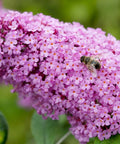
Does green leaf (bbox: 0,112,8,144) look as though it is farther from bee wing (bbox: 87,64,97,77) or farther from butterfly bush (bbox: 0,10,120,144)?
bee wing (bbox: 87,64,97,77)

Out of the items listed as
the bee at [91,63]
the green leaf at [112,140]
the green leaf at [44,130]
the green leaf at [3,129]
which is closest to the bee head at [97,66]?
the bee at [91,63]

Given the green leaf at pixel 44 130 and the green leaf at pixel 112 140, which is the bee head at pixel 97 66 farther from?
the green leaf at pixel 44 130

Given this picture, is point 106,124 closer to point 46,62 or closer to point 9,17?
point 46,62

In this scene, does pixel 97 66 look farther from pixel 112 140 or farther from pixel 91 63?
pixel 112 140

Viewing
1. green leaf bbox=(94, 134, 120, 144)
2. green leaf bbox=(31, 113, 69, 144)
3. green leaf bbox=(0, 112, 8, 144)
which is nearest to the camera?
green leaf bbox=(94, 134, 120, 144)

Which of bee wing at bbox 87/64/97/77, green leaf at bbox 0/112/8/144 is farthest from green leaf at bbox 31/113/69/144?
bee wing at bbox 87/64/97/77

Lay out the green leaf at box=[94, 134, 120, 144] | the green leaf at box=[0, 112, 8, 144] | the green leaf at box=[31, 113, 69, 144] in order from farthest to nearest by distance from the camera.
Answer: the green leaf at box=[31, 113, 69, 144]
the green leaf at box=[0, 112, 8, 144]
the green leaf at box=[94, 134, 120, 144]

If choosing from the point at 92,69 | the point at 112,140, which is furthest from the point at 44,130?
the point at 92,69
